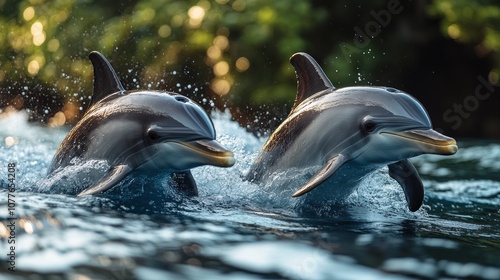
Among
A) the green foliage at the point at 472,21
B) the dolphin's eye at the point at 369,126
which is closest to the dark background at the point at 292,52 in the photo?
the green foliage at the point at 472,21

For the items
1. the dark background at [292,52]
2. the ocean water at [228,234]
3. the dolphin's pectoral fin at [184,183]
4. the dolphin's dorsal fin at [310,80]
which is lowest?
the ocean water at [228,234]

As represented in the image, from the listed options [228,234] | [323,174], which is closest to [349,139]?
[323,174]

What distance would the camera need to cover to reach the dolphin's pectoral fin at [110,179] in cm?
422

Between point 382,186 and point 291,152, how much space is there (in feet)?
2.77

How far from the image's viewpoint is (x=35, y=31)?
729 inches

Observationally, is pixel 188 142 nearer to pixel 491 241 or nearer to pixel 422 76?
pixel 491 241

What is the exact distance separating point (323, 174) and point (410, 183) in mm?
815

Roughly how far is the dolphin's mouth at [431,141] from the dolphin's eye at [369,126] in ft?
0.22

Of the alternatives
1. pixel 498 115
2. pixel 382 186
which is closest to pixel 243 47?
pixel 498 115

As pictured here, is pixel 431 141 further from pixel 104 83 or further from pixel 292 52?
pixel 292 52

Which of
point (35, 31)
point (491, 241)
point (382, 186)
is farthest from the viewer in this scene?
point (35, 31)

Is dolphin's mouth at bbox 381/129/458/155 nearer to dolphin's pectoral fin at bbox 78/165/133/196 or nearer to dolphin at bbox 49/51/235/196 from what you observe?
dolphin at bbox 49/51/235/196

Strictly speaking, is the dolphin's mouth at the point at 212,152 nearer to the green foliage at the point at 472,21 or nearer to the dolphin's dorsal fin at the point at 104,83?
the dolphin's dorsal fin at the point at 104,83

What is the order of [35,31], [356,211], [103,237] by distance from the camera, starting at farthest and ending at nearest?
[35,31], [356,211], [103,237]
